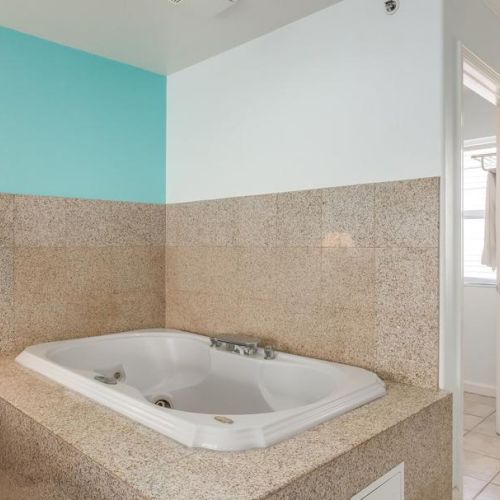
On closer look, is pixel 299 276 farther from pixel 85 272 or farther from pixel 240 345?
pixel 85 272

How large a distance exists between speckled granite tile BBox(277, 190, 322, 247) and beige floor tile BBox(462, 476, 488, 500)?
1436 mm

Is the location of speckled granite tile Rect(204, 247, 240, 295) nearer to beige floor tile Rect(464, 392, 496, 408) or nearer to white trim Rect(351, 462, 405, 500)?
white trim Rect(351, 462, 405, 500)

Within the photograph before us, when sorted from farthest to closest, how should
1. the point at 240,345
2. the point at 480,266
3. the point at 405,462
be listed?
1. the point at 480,266
2. the point at 240,345
3. the point at 405,462

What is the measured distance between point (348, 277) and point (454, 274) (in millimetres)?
431

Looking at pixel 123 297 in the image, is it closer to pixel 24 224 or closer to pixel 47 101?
pixel 24 224

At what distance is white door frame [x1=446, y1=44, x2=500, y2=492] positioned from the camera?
69.1 inches

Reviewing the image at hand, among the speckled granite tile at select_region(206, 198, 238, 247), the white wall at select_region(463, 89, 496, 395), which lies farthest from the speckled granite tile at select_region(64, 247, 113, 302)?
the white wall at select_region(463, 89, 496, 395)

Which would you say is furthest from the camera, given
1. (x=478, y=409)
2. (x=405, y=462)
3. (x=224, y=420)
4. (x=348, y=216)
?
(x=478, y=409)

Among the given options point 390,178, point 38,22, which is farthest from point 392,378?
point 38,22

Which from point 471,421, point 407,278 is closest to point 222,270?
point 407,278

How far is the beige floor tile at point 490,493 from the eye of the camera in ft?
7.23

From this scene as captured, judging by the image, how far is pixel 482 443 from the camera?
2.82m

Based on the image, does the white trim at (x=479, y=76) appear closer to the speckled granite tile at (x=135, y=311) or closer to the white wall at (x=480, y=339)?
the white wall at (x=480, y=339)

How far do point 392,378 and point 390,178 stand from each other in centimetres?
82
